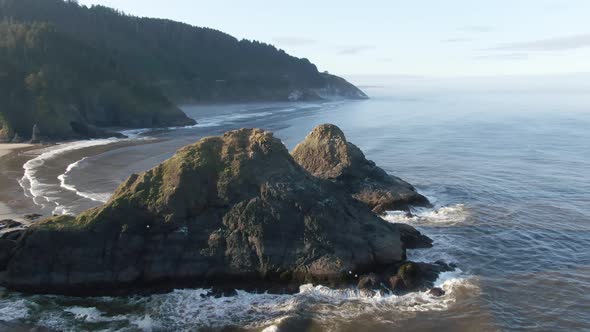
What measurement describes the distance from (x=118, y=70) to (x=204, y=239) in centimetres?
7648

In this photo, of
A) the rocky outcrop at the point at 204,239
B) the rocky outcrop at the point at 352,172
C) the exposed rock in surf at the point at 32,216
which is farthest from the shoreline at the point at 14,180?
the rocky outcrop at the point at 352,172

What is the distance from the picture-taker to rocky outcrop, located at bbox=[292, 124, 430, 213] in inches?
1170

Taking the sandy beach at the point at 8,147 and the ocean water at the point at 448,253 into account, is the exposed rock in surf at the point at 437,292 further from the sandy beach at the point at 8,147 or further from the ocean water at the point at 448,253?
the sandy beach at the point at 8,147

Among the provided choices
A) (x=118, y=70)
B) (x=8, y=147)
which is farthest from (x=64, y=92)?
(x=118, y=70)

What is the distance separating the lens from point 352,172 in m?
31.2

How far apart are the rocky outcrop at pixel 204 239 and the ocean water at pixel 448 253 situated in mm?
816

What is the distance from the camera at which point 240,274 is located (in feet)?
61.9

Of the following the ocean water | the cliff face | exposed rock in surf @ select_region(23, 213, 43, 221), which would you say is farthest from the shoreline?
the cliff face

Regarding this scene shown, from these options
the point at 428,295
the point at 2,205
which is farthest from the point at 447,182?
the point at 2,205

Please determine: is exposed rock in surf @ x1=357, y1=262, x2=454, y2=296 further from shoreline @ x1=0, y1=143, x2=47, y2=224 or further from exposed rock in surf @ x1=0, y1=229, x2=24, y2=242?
shoreline @ x1=0, y1=143, x2=47, y2=224

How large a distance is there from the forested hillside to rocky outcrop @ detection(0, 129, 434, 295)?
155 ft

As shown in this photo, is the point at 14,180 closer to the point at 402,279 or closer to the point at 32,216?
the point at 32,216

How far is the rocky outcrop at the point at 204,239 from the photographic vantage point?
18.5 meters

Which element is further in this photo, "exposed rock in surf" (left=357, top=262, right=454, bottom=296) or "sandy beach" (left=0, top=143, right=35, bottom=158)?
"sandy beach" (left=0, top=143, right=35, bottom=158)
